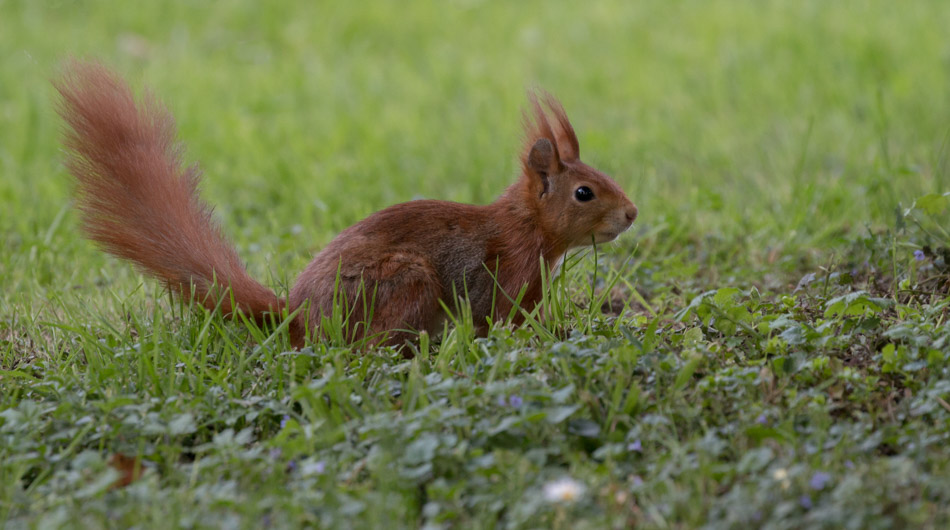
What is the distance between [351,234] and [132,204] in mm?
622

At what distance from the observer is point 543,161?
319 centimetres

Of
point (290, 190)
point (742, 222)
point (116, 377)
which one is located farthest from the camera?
point (290, 190)

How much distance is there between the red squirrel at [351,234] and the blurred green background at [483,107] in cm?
38

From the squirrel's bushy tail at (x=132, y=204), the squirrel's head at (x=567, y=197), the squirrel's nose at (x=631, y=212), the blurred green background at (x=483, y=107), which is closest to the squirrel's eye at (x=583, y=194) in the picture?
the squirrel's head at (x=567, y=197)

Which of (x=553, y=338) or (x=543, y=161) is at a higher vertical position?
(x=543, y=161)

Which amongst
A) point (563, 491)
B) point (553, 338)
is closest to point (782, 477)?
point (563, 491)

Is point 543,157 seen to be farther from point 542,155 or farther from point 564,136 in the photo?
point 564,136

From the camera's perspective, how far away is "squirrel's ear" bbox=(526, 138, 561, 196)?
10.4ft

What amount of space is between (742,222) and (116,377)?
8.29 ft

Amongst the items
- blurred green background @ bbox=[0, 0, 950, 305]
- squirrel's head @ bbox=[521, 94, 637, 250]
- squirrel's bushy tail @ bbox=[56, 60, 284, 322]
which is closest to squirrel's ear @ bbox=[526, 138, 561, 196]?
squirrel's head @ bbox=[521, 94, 637, 250]

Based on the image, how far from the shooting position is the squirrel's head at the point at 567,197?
319 cm

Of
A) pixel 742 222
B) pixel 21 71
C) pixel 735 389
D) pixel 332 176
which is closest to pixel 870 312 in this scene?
pixel 735 389

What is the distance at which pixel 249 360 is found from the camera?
8.91ft

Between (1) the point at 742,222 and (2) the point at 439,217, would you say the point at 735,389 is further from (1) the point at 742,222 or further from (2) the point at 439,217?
(1) the point at 742,222
